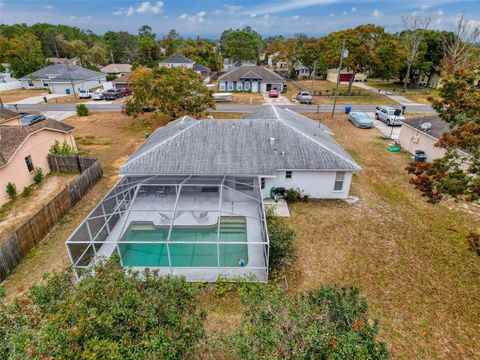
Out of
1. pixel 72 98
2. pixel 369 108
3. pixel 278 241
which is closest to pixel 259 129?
pixel 278 241

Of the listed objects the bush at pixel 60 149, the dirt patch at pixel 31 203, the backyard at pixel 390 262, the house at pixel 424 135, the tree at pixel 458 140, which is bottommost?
the dirt patch at pixel 31 203

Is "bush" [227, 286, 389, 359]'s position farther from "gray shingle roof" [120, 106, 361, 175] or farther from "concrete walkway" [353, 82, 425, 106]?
"concrete walkway" [353, 82, 425, 106]

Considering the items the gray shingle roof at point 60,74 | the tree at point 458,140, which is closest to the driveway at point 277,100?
the tree at point 458,140

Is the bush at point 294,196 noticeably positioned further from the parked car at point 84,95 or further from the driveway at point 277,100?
the parked car at point 84,95

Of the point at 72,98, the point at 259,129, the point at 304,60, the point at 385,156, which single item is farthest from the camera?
the point at 304,60

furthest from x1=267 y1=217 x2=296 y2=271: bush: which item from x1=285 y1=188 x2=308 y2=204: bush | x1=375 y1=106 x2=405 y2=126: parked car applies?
x1=375 y1=106 x2=405 y2=126: parked car

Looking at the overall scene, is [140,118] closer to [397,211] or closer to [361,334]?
[397,211]

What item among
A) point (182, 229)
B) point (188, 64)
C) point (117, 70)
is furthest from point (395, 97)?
point (117, 70)

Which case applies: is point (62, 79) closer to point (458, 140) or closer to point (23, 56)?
point (23, 56)
